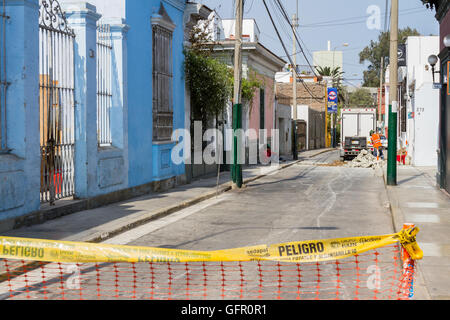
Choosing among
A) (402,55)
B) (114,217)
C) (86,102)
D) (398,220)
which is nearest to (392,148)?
(398,220)

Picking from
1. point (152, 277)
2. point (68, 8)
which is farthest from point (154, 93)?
point (152, 277)

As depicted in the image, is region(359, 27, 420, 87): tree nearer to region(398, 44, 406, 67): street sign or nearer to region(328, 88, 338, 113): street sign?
region(328, 88, 338, 113): street sign

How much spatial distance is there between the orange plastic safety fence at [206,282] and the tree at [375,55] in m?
92.7

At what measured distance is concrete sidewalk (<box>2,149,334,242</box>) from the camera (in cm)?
1008

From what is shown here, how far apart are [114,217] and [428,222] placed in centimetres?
630

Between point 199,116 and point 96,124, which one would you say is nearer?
point 96,124

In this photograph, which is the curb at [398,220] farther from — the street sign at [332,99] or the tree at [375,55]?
the tree at [375,55]

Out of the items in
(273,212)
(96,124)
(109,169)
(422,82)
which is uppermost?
(422,82)

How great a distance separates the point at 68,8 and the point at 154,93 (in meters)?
5.16

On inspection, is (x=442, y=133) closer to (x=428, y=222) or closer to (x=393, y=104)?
(x=393, y=104)

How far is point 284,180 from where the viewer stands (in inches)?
907

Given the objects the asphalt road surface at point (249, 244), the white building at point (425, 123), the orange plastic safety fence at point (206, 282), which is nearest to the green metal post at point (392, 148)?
the asphalt road surface at point (249, 244)

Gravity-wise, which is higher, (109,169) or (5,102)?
(5,102)
